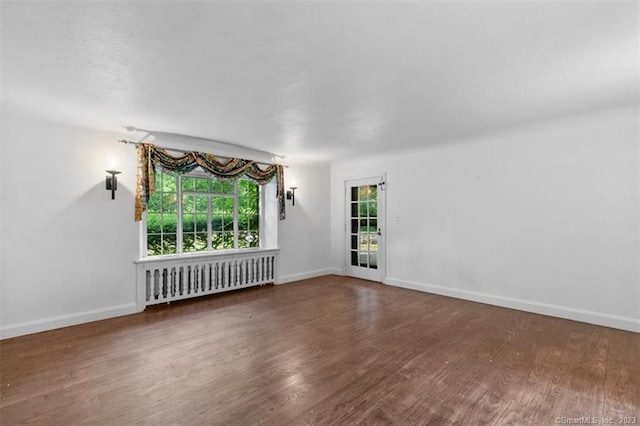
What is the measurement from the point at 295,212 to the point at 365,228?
1471 mm

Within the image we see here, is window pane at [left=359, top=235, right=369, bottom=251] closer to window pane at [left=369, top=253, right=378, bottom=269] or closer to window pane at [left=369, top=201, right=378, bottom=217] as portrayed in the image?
window pane at [left=369, top=253, right=378, bottom=269]

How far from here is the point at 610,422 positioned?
1.88m

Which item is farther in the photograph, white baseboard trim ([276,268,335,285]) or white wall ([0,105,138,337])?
white baseboard trim ([276,268,335,285])

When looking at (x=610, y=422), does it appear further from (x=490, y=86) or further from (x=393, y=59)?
(x=393, y=59)

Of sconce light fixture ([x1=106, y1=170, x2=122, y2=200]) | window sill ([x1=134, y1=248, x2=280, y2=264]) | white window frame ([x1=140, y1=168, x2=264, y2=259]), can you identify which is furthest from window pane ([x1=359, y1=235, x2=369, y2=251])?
sconce light fixture ([x1=106, y1=170, x2=122, y2=200])

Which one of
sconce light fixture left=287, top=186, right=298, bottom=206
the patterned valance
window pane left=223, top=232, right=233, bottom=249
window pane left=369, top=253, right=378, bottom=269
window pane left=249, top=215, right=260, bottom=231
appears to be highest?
the patterned valance

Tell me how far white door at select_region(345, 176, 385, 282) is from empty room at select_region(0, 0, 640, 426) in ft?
0.28

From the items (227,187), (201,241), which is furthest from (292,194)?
(201,241)

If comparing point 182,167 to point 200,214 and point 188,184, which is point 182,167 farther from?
point 200,214

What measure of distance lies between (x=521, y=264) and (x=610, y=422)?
99.1 inches

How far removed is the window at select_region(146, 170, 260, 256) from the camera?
4.53 m

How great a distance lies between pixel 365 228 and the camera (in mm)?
6141

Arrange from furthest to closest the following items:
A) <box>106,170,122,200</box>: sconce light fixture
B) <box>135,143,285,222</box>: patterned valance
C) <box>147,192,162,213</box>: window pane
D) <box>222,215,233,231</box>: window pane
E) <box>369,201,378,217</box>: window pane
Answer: <box>369,201,378,217</box>: window pane
<box>222,215,233,231</box>: window pane
<box>147,192,162,213</box>: window pane
<box>135,143,285,222</box>: patterned valance
<box>106,170,122,200</box>: sconce light fixture

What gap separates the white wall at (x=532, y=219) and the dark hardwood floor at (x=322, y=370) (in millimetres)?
403
